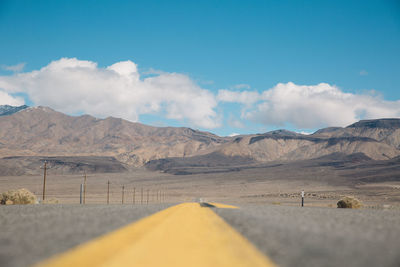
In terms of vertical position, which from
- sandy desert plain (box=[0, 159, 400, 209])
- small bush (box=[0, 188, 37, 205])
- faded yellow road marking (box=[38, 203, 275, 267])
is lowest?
sandy desert plain (box=[0, 159, 400, 209])

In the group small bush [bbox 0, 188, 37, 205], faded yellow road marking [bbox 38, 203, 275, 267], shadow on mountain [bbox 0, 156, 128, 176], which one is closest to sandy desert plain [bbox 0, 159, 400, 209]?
shadow on mountain [bbox 0, 156, 128, 176]

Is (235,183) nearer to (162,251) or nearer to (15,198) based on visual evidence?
(15,198)

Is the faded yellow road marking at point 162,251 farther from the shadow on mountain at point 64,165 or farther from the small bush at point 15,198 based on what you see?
the shadow on mountain at point 64,165

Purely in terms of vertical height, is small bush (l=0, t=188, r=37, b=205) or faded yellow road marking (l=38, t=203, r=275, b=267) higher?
faded yellow road marking (l=38, t=203, r=275, b=267)

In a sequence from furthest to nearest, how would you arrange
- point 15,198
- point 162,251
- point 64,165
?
point 64,165 < point 15,198 < point 162,251

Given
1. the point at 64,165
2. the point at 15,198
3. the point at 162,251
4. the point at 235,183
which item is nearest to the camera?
the point at 162,251

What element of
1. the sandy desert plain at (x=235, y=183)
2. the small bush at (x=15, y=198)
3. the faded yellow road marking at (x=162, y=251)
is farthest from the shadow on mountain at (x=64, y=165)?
the faded yellow road marking at (x=162, y=251)

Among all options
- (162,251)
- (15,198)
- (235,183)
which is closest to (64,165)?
(235,183)

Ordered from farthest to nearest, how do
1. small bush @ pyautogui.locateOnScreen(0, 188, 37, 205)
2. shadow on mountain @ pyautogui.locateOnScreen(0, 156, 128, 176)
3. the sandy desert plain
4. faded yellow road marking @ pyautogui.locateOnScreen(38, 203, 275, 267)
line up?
shadow on mountain @ pyautogui.locateOnScreen(0, 156, 128, 176), the sandy desert plain, small bush @ pyautogui.locateOnScreen(0, 188, 37, 205), faded yellow road marking @ pyautogui.locateOnScreen(38, 203, 275, 267)

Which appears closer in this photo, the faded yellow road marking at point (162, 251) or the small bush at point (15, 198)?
the faded yellow road marking at point (162, 251)

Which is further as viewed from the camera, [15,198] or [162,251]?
[15,198]

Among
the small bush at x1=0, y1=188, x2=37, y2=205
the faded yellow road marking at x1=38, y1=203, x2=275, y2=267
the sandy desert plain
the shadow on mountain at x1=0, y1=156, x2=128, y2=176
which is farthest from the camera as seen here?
the shadow on mountain at x1=0, y1=156, x2=128, y2=176

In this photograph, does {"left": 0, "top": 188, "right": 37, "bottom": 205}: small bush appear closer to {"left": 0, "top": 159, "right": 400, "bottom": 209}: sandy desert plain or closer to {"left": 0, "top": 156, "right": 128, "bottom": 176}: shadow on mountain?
{"left": 0, "top": 159, "right": 400, "bottom": 209}: sandy desert plain

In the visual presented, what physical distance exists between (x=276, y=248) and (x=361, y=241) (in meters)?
1.48
